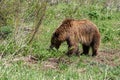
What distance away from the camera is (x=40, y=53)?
11078mm

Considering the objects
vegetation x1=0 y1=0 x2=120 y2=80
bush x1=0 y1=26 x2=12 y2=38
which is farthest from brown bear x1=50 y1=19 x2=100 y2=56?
bush x1=0 y1=26 x2=12 y2=38

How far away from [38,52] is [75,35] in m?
1.11

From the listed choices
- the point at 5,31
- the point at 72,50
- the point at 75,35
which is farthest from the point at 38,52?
the point at 5,31

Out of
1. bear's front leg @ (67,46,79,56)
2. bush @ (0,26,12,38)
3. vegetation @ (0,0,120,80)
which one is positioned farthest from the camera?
bush @ (0,26,12,38)

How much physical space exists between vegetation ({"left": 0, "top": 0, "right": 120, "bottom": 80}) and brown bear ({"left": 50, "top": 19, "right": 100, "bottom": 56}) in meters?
0.24

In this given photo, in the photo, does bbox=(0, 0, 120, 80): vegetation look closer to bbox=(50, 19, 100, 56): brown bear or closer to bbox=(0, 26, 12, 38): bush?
bbox=(0, 26, 12, 38): bush

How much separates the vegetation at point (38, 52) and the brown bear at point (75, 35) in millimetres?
241

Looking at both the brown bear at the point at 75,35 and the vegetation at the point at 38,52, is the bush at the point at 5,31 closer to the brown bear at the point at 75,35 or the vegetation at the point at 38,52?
the vegetation at the point at 38,52

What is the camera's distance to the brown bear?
37.9ft

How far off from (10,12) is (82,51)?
7.54 ft

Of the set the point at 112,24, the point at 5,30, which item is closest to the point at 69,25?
the point at 5,30

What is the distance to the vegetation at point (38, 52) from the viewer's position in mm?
8484

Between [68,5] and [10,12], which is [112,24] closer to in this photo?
[68,5]

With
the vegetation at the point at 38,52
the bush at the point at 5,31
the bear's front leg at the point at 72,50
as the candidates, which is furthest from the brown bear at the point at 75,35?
the bush at the point at 5,31
